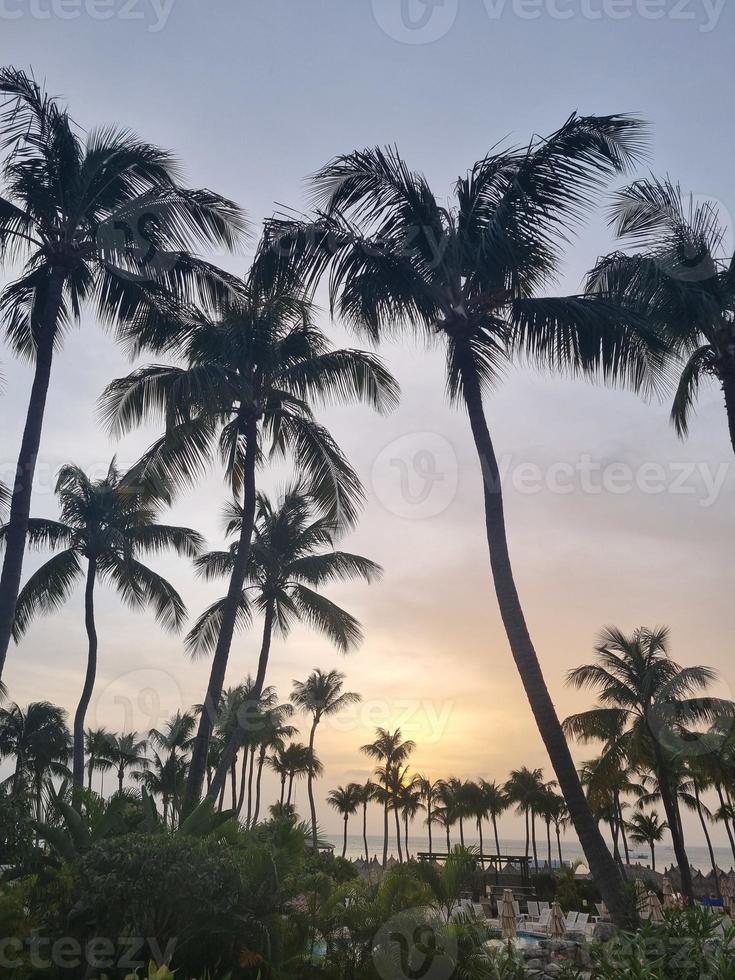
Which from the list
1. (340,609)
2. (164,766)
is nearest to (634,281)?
(340,609)

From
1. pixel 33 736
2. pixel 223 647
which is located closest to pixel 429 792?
pixel 33 736

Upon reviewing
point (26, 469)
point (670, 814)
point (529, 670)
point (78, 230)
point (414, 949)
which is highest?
point (78, 230)

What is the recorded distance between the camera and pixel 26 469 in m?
12.3

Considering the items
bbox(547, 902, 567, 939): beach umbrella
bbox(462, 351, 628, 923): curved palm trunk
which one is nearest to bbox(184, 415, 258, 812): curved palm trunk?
bbox(462, 351, 628, 923): curved palm trunk

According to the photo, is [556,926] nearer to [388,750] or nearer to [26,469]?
[26,469]

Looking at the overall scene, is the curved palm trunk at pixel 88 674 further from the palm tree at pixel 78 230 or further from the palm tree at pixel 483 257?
the palm tree at pixel 483 257

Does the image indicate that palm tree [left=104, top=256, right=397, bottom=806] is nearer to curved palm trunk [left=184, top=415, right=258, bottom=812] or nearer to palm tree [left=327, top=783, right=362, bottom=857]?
curved palm trunk [left=184, top=415, right=258, bottom=812]

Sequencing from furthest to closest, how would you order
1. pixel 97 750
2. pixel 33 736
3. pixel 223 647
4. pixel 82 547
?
pixel 97 750, pixel 33 736, pixel 82 547, pixel 223 647

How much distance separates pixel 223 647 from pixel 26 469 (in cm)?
591

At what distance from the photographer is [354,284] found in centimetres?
1273

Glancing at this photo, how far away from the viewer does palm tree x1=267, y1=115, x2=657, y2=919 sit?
12.1 metres

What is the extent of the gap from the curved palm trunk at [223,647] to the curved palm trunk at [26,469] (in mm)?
4616

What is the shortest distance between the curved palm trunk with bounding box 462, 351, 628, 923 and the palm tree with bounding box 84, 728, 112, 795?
5251cm

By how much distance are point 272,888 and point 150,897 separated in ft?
5.57
